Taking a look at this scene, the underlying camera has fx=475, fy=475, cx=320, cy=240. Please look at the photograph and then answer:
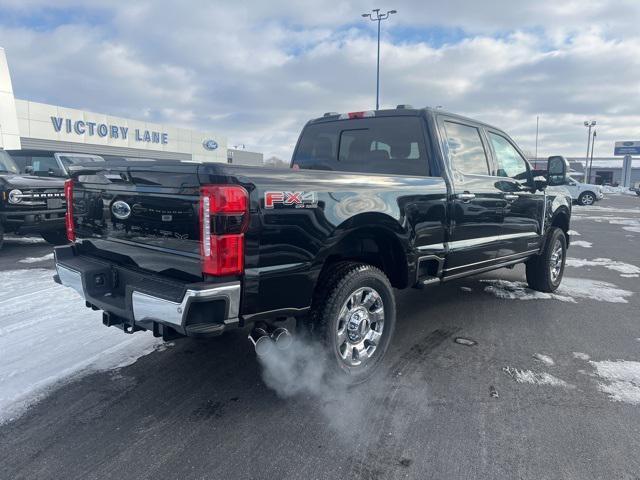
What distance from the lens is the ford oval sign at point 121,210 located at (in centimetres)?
307

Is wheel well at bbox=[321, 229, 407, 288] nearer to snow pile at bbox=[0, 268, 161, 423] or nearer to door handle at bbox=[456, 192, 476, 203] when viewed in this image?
door handle at bbox=[456, 192, 476, 203]

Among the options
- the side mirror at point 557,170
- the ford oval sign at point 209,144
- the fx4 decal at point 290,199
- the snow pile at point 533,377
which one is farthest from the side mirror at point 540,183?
the ford oval sign at point 209,144

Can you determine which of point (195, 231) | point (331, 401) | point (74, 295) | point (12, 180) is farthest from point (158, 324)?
point (12, 180)

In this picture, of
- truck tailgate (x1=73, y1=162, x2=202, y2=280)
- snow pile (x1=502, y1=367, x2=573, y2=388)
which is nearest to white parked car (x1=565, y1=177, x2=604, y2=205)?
snow pile (x1=502, y1=367, x2=573, y2=388)

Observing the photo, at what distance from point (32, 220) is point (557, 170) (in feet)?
25.0

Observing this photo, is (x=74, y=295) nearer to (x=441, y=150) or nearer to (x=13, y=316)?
(x=13, y=316)

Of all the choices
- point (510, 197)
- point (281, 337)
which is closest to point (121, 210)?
point (281, 337)

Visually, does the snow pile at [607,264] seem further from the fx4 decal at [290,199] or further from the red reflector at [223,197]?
the red reflector at [223,197]

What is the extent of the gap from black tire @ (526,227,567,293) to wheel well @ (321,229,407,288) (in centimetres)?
289

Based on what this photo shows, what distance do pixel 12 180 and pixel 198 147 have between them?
3300 centimetres

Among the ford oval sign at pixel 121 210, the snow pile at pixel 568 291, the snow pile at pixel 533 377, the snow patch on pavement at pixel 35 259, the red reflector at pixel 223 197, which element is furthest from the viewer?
the snow patch on pavement at pixel 35 259

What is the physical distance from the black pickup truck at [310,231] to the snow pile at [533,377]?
3.05 ft

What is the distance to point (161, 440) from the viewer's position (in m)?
Answer: 2.69

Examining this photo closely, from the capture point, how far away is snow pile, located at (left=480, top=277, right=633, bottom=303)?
5824 mm
